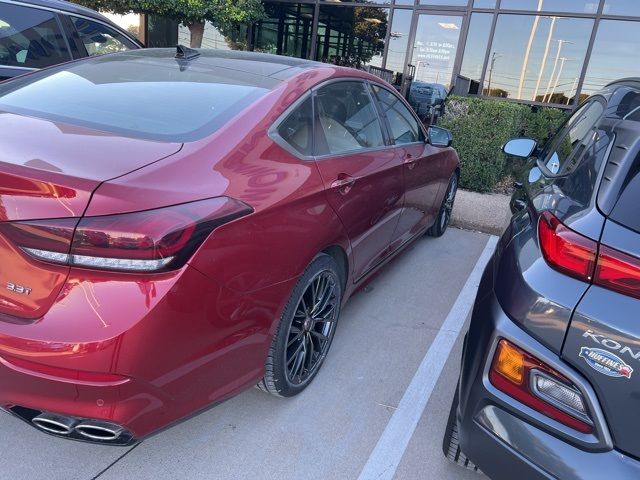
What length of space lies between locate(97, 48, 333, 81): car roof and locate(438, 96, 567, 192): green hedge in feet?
14.2

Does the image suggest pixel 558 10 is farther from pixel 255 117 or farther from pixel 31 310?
pixel 31 310

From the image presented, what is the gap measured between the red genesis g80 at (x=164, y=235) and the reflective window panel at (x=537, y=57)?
836 centimetres

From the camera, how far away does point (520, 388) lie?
1.61 meters

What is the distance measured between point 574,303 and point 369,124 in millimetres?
2113

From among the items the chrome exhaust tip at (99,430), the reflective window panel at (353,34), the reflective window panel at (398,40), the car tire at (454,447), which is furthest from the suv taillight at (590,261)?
the reflective window panel at (353,34)

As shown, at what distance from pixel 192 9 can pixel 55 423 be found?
8.99 meters

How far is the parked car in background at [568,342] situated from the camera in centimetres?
143

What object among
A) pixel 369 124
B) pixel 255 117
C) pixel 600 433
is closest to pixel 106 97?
pixel 255 117

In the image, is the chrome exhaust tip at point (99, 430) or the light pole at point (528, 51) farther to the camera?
the light pole at point (528, 51)

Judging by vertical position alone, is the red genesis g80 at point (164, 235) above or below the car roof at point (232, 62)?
below

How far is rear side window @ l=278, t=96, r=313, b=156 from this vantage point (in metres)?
2.36

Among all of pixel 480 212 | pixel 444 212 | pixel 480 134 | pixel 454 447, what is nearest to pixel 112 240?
pixel 454 447

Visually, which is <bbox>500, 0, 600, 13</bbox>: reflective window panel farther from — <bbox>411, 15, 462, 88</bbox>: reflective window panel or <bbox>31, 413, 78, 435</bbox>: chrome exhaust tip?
<bbox>31, 413, 78, 435</bbox>: chrome exhaust tip

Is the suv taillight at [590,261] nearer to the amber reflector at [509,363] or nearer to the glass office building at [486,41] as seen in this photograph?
the amber reflector at [509,363]
